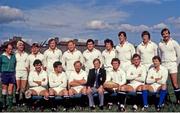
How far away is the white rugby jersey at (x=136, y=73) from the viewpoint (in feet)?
35.4

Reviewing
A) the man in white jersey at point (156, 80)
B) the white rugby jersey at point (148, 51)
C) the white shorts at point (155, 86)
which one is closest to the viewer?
the man in white jersey at point (156, 80)

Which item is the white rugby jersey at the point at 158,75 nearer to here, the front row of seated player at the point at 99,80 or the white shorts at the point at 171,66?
the front row of seated player at the point at 99,80

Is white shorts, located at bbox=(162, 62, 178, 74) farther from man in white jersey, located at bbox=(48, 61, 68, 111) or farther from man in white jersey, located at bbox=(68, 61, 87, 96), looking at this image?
man in white jersey, located at bbox=(48, 61, 68, 111)

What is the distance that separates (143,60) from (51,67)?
2493mm

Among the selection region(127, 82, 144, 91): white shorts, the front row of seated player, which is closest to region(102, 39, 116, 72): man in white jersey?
the front row of seated player

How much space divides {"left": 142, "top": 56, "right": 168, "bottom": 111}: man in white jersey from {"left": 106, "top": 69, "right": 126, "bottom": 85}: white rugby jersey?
0.63 m

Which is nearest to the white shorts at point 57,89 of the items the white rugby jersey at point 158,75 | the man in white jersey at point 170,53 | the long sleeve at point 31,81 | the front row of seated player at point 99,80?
the front row of seated player at point 99,80

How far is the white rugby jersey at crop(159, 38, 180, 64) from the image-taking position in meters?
10.8

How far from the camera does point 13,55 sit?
36.7ft

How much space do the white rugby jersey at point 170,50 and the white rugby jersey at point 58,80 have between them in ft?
8.74

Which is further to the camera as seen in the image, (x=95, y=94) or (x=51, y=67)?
(x=51, y=67)

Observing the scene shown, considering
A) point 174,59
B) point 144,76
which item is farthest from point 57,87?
point 174,59

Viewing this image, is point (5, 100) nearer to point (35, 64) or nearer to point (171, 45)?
point (35, 64)

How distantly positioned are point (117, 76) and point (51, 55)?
75.5 inches
